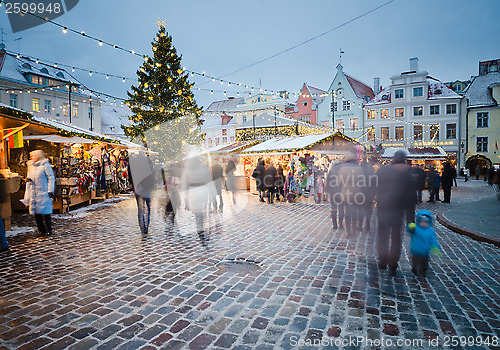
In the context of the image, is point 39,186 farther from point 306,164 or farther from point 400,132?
point 400,132

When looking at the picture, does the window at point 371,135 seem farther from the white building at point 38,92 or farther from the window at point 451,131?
the white building at point 38,92

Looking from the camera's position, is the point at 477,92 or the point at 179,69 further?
the point at 477,92

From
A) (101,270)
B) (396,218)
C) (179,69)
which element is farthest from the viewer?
(179,69)

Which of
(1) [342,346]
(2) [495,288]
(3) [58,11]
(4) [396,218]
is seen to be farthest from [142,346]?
(3) [58,11]

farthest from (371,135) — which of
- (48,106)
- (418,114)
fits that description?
(48,106)

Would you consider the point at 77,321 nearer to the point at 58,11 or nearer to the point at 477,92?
the point at 58,11

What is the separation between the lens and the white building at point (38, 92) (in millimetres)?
30266

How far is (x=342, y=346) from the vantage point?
2.58 m

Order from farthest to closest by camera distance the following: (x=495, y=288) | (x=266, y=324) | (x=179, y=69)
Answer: (x=179, y=69)
(x=495, y=288)
(x=266, y=324)

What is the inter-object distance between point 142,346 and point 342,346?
1742 millimetres

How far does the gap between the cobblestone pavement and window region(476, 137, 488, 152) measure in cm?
3304

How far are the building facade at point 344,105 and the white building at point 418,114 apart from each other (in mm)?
1894

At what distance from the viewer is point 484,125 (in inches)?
1244

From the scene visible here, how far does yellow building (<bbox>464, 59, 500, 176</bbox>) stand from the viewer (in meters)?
31.3
